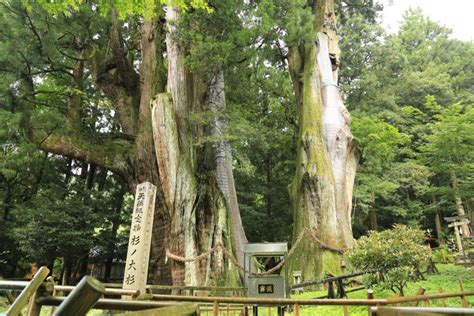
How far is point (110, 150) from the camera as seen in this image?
12289mm

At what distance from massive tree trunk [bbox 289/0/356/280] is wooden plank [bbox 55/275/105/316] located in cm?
947

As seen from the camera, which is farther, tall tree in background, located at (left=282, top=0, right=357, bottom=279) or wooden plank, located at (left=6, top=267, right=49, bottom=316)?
tall tree in background, located at (left=282, top=0, right=357, bottom=279)

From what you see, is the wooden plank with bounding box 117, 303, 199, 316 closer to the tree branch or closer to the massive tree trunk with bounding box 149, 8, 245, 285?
the massive tree trunk with bounding box 149, 8, 245, 285

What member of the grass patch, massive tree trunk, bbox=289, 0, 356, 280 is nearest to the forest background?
massive tree trunk, bbox=289, 0, 356, 280

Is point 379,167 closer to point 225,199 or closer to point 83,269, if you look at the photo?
point 225,199

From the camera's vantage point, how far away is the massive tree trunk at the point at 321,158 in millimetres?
10391

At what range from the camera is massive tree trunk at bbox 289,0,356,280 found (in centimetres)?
1039

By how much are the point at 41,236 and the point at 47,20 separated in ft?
21.4

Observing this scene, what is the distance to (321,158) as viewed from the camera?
A: 36.7ft

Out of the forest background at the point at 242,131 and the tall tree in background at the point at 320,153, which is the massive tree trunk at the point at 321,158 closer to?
the tall tree in background at the point at 320,153

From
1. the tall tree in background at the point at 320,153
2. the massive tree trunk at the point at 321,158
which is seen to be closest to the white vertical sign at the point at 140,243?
the tall tree in background at the point at 320,153

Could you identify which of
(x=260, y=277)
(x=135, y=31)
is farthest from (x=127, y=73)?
(x=260, y=277)

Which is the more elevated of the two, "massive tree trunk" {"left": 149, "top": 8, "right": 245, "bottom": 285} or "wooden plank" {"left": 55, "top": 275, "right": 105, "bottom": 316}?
"massive tree trunk" {"left": 149, "top": 8, "right": 245, "bottom": 285}

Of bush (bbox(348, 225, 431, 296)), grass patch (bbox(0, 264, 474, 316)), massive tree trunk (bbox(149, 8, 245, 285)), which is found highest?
massive tree trunk (bbox(149, 8, 245, 285))
